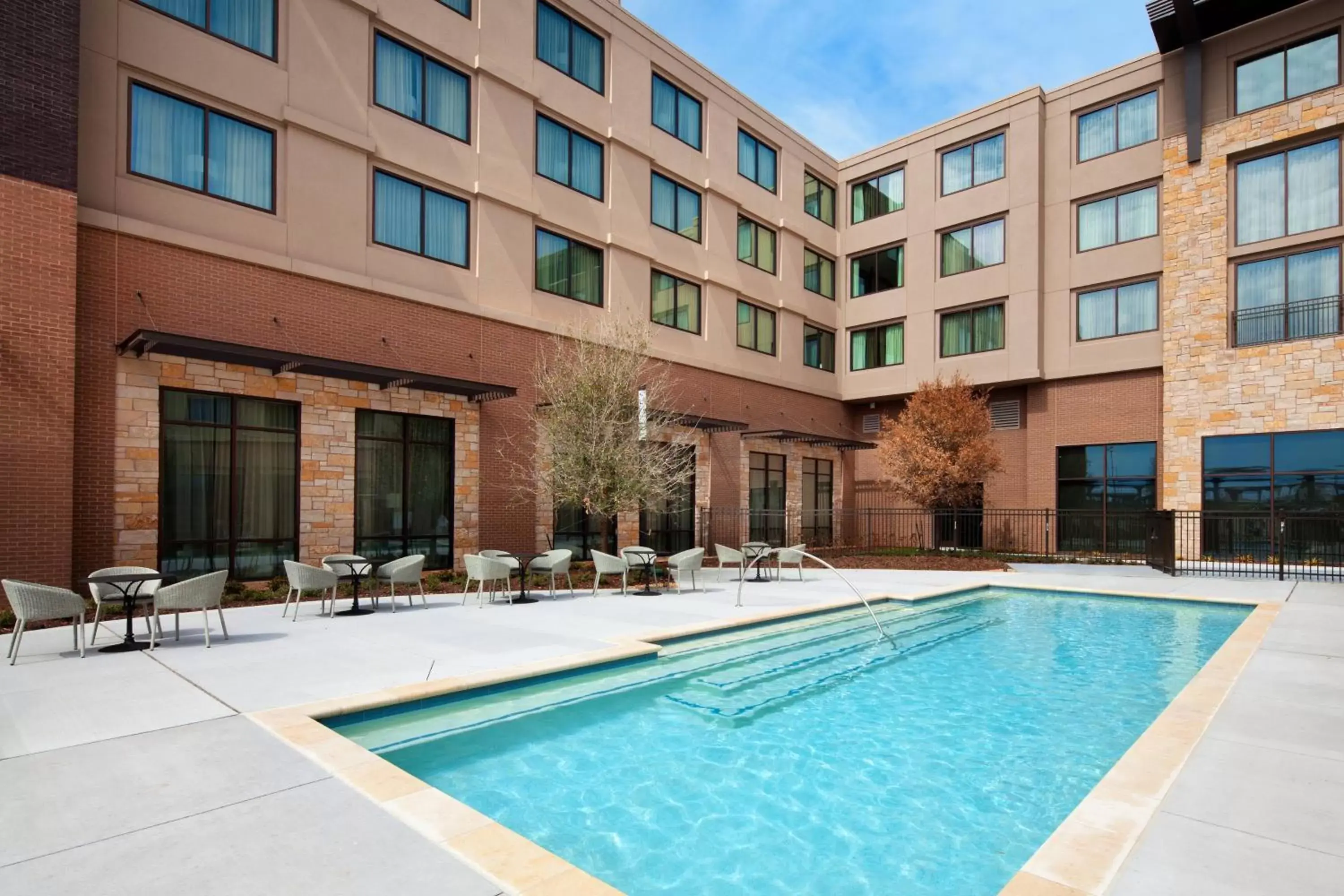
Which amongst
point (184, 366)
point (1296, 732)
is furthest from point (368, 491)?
point (1296, 732)

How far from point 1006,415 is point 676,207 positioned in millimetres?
12088

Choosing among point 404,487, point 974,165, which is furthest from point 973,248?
point 404,487

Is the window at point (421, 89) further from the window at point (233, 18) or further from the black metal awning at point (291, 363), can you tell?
the black metal awning at point (291, 363)

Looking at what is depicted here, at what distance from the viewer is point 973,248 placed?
24.4 meters

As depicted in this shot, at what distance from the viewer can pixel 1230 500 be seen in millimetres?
19625

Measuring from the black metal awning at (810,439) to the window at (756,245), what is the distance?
5.39m

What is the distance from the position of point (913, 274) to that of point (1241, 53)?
9.82 metres

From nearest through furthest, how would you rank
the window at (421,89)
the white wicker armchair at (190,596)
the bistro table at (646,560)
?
1. the white wicker armchair at (190,596)
2. the bistro table at (646,560)
3. the window at (421,89)

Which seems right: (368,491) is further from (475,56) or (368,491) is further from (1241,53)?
(1241,53)

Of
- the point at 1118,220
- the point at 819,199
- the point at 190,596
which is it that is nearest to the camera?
the point at 190,596

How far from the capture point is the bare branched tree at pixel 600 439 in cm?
1427

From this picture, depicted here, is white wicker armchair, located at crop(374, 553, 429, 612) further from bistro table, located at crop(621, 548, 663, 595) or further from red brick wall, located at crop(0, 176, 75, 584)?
red brick wall, located at crop(0, 176, 75, 584)

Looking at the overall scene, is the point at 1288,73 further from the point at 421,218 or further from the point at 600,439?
the point at 421,218

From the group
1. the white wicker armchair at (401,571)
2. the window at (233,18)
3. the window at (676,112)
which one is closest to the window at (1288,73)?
the window at (676,112)
